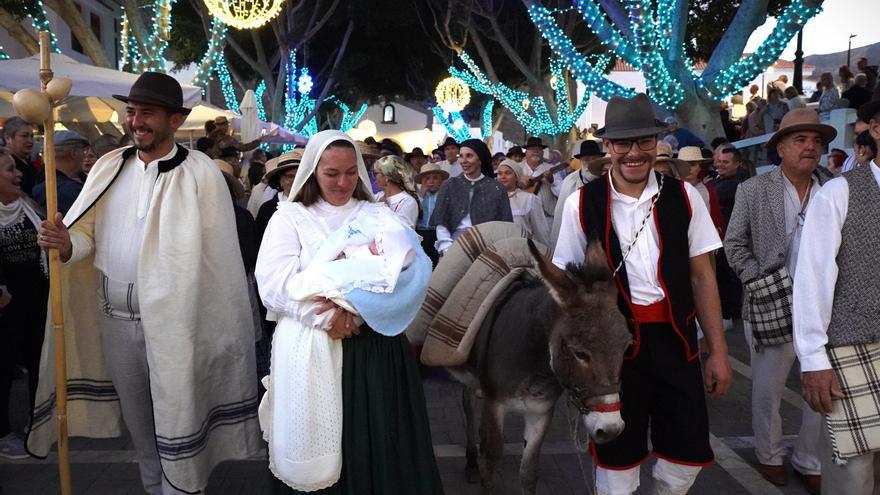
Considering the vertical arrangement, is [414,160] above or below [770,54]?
below

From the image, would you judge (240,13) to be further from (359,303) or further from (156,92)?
(359,303)

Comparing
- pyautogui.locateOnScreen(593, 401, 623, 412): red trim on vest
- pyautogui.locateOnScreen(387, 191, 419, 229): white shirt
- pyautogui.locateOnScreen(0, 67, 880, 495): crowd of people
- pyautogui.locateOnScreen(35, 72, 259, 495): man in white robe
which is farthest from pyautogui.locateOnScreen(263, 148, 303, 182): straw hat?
pyautogui.locateOnScreen(593, 401, 623, 412): red trim on vest

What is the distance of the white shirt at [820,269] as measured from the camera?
311cm

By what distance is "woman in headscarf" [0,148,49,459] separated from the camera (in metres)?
5.01

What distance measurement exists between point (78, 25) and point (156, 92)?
380 inches

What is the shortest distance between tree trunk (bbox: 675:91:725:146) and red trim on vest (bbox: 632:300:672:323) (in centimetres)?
1035

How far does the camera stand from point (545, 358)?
3670 mm

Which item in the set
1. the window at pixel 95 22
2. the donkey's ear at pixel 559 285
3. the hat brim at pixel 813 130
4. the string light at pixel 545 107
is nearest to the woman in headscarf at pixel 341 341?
the donkey's ear at pixel 559 285

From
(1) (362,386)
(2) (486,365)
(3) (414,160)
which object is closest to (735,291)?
(2) (486,365)

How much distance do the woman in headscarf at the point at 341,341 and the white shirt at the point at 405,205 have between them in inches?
157

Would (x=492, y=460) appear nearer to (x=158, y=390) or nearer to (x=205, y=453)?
(x=205, y=453)

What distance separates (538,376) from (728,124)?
13542 mm

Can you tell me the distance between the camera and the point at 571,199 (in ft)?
11.8

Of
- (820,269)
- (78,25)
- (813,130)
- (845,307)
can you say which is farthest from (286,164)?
Result: (78,25)
